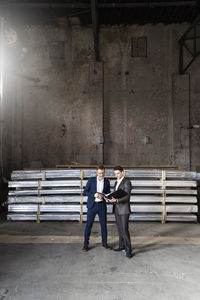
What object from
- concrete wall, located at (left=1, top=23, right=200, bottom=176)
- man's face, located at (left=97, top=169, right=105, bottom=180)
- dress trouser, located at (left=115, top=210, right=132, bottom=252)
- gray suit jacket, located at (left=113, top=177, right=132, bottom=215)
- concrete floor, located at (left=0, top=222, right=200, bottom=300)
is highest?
concrete wall, located at (left=1, top=23, right=200, bottom=176)

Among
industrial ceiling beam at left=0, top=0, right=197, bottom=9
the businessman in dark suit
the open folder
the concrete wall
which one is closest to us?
the open folder

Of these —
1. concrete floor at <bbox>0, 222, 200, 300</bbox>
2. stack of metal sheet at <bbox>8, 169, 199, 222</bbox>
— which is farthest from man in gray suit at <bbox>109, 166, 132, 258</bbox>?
stack of metal sheet at <bbox>8, 169, 199, 222</bbox>

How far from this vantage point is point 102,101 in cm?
1028

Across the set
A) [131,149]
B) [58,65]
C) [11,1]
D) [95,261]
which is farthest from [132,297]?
[11,1]

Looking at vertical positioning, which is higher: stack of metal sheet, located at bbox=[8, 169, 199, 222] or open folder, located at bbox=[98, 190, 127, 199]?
open folder, located at bbox=[98, 190, 127, 199]

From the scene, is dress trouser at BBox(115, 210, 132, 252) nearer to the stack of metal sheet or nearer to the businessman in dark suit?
the businessman in dark suit

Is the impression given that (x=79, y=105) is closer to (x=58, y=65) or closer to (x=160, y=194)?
(x=58, y=65)

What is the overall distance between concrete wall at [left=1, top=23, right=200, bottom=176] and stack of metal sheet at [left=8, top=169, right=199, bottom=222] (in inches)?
142

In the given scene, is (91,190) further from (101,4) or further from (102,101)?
(101,4)

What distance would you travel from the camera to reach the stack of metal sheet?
6398 millimetres

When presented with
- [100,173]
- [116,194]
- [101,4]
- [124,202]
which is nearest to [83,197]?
[100,173]

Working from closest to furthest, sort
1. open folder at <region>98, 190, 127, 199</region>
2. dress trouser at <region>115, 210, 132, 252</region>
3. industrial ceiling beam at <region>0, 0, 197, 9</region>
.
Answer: open folder at <region>98, 190, 127, 199</region> < dress trouser at <region>115, 210, 132, 252</region> < industrial ceiling beam at <region>0, 0, 197, 9</region>

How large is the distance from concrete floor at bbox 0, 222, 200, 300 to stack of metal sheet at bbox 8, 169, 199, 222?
2.85ft

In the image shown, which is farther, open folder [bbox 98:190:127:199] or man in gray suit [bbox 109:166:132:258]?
man in gray suit [bbox 109:166:132:258]
